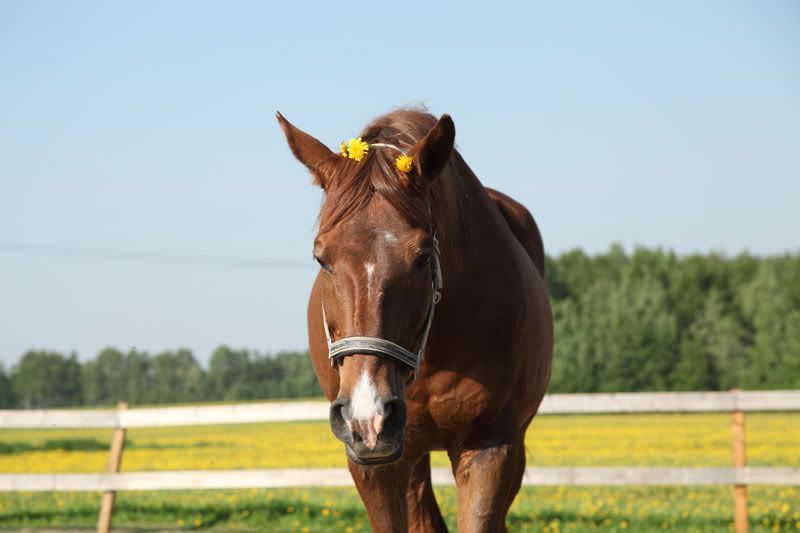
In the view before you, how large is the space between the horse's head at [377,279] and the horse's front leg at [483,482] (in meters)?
0.68

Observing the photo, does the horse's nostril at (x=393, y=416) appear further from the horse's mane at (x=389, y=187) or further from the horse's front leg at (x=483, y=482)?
the horse's front leg at (x=483, y=482)

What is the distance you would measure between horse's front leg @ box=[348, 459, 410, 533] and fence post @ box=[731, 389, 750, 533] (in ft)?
17.8

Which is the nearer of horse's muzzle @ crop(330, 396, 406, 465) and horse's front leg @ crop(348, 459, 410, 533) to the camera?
horse's muzzle @ crop(330, 396, 406, 465)

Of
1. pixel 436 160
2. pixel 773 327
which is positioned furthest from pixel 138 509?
pixel 773 327

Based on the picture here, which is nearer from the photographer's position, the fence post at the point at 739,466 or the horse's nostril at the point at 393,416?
the horse's nostril at the point at 393,416

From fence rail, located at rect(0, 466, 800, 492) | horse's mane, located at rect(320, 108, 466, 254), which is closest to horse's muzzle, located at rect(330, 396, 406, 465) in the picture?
horse's mane, located at rect(320, 108, 466, 254)

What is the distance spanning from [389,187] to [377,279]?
40 cm

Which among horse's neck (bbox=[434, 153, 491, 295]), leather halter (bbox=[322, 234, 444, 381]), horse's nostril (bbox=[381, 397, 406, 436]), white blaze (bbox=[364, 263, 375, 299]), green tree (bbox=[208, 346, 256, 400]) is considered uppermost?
green tree (bbox=[208, 346, 256, 400])

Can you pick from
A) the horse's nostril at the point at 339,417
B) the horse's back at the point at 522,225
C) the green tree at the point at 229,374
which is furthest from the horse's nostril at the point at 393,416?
the green tree at the point at 229,374

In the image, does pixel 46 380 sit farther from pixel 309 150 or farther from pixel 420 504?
pixel 309 150

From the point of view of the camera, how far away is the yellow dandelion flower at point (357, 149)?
3.39 m

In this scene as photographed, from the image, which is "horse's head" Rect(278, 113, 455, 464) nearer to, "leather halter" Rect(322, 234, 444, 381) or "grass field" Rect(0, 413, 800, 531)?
"leather halter" Rect(322, 234, 444, 381)

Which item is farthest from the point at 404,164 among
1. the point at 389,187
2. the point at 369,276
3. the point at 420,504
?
the point at 420,504

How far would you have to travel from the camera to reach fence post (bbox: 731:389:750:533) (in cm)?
831
